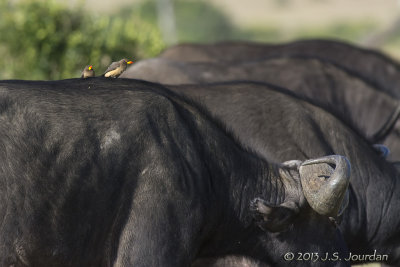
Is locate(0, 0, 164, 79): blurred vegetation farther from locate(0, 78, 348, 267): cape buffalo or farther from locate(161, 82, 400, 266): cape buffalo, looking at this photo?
locate(0, 78, 348, 267): cape buffalo

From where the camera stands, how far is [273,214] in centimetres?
520

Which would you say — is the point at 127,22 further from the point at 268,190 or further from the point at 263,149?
the point at 268,190

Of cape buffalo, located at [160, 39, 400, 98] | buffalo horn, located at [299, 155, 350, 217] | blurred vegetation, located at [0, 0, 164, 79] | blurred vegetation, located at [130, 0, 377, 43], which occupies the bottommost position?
blurred vegetation, located at [130, 0, 377, 43]

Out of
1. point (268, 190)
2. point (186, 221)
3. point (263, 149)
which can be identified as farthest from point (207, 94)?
point (186, 221)

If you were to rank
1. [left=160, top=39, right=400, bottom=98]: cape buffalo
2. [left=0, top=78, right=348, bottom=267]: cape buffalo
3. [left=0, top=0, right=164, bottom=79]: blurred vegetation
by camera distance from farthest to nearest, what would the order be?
[left=0, top=0, right=164, bottom=79]: blurred vegetation, [left=160, top=39, right=400, bottom=98]: cape buffalo, [left=0, top=78, right=348, bottom=267]: cape buffalo

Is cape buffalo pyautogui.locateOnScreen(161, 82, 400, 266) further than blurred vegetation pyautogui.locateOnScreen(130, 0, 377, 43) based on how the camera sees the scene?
No

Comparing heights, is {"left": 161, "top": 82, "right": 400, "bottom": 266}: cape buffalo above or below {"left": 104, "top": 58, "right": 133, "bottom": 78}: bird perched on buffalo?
below

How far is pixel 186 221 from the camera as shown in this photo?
16.2ft

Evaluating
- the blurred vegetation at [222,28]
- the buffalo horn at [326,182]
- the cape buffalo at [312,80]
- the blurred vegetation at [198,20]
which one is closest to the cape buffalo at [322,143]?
the buffalo horn at [326,182]

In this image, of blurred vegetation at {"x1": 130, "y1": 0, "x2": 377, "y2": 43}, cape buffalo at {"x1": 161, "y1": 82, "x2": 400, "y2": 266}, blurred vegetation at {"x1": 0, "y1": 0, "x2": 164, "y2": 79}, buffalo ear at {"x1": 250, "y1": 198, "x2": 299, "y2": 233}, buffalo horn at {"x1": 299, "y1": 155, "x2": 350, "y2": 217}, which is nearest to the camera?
buffalo horn at {"x1": 299, "y1": 155, "x2": 350, "y2": 217}

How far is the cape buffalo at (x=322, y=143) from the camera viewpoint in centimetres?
679

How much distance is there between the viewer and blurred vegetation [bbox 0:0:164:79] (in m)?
12.0

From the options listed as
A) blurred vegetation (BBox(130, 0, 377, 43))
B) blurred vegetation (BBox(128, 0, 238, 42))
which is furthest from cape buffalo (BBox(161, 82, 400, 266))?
blurred vegetation (BBox(130, 0, 377, 43))

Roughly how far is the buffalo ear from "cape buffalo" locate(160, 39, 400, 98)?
240 inches
